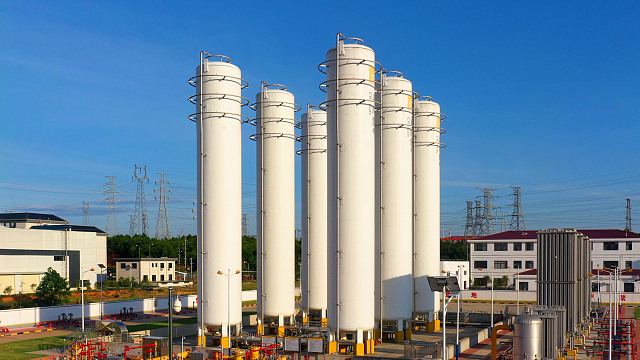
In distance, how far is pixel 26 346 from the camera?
142 ft

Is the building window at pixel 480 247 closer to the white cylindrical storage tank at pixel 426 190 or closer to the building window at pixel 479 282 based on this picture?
the building window at pixel 479 282

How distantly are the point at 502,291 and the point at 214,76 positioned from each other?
58520 millimetres

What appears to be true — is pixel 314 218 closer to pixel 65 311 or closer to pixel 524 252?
pixel 65 311

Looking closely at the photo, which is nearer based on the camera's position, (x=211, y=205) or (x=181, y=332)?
(x=211, y=205)

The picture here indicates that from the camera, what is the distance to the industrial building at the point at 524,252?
89.8 meters

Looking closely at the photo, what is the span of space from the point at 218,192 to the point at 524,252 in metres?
65.8

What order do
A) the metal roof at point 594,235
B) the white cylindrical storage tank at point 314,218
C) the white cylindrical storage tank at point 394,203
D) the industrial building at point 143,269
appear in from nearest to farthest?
the white cylindrical storage tank at point 394,203 < the white cylindrical storage tank at point 314,218 < the metal roof at point 594,235 < the industrial building at point 143,269

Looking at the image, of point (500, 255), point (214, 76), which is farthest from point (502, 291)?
point (214, 76)

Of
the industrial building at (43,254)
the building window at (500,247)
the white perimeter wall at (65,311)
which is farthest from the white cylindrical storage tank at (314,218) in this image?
the building window at (500,247)

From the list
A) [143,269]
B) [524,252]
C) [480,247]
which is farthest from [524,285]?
[143,269]

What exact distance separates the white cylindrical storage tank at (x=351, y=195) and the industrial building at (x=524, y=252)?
175 ft

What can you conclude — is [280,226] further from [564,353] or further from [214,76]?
[564,353]

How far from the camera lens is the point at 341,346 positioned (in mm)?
38625

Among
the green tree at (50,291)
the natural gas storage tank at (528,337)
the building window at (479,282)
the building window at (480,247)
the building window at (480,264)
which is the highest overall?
the natural gas storage tank at (528,337)
